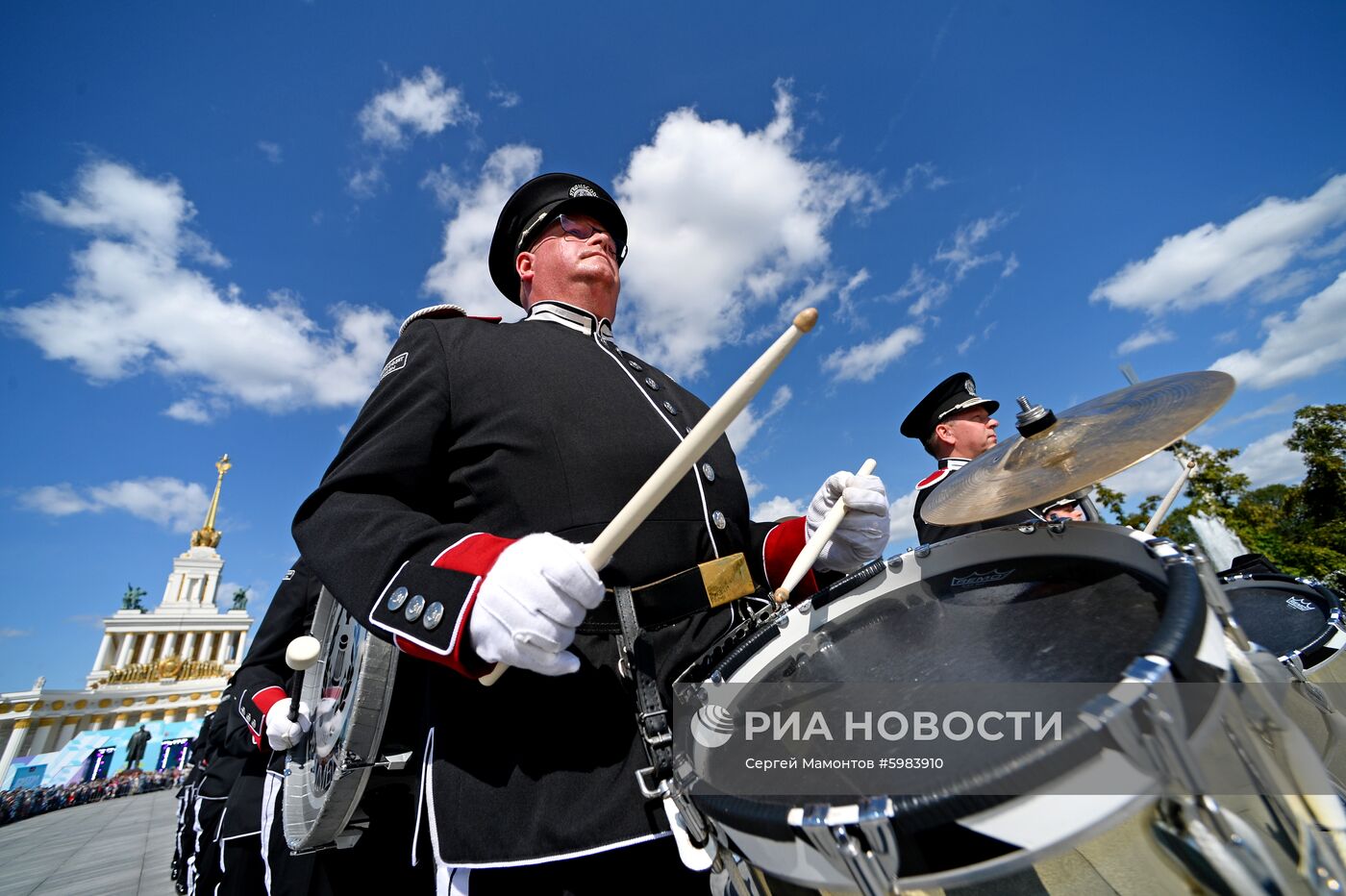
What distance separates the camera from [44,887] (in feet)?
22.4

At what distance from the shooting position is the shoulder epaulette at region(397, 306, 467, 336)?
6.13 ft

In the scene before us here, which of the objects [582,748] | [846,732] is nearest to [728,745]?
[846,732]

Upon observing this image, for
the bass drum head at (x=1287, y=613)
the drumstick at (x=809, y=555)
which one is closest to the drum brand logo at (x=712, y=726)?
the drumstick at (x=809, y=555)

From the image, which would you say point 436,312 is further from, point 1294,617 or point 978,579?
point 1294,617

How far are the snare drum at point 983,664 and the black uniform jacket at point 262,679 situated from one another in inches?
136

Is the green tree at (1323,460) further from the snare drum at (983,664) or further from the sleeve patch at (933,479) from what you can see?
the snare drum at (983,664)

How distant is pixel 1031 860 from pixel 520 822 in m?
0.93

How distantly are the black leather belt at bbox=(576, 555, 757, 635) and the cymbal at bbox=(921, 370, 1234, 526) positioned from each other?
63 cm

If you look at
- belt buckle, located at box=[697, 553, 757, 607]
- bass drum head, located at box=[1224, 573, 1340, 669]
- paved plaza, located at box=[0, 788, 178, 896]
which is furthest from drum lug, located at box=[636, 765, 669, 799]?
paved plaza, located at box=[0, 788, 178, 896]

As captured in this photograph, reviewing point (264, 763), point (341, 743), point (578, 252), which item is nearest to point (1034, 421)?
point (578, 252)

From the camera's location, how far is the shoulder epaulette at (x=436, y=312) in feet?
6.13

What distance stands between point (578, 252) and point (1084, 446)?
174 cm

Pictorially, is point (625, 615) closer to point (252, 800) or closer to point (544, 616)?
point (544, 616)

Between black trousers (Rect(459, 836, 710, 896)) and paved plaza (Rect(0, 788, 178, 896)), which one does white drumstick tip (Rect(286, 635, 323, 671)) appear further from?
paved plaza (Rect(0, 788, 178, 896))
